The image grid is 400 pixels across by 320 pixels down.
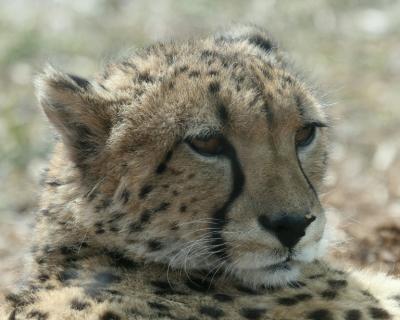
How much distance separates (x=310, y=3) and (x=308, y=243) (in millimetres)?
5198

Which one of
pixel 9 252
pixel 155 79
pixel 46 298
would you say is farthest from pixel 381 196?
pixel 46 298

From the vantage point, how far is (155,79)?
319 centimetres

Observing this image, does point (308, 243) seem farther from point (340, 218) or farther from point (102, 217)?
Answer: point (340, 218)

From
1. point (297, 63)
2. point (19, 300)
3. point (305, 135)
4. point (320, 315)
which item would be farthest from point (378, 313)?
point (297, 63)

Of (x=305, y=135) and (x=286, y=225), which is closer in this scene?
(x=286, y=225)

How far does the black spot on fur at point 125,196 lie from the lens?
9.87 ft

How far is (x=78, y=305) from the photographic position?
9.04 feet

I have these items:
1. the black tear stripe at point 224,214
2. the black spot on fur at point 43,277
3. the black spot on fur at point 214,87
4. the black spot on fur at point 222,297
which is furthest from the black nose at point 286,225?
the black spot on fur at point 43,277

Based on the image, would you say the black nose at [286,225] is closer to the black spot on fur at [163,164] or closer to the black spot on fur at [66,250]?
the black spot on fur at [163,164]

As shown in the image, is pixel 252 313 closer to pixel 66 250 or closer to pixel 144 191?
pixel 144 191

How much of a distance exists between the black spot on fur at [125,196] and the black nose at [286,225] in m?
0.43

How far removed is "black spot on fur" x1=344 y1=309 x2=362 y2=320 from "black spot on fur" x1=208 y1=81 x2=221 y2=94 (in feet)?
2.71

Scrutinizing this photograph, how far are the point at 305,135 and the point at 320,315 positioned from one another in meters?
0.65

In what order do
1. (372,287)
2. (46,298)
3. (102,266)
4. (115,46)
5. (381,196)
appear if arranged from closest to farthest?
(46,298) < (102,266) < (372,287) < (381,196) < (115,46)
